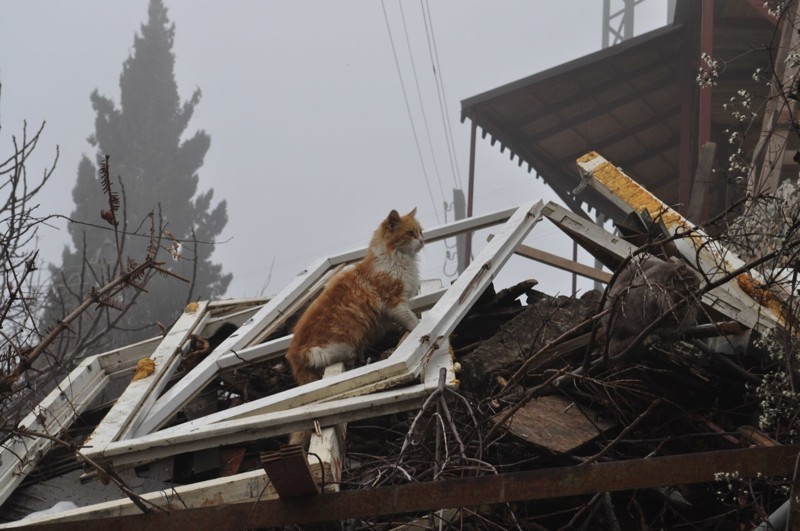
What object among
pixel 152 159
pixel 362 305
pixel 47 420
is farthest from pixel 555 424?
pixel 152 159

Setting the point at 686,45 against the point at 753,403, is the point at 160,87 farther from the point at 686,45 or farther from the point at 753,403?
the point at 753,403

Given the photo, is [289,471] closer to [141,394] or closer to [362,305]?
[141,394]

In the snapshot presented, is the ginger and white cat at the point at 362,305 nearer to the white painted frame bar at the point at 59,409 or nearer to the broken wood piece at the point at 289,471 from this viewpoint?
the white painted frame bar at the point at 59,409

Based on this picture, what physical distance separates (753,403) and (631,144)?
28.4 feet

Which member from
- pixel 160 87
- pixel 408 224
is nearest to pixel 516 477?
pixel 408 224

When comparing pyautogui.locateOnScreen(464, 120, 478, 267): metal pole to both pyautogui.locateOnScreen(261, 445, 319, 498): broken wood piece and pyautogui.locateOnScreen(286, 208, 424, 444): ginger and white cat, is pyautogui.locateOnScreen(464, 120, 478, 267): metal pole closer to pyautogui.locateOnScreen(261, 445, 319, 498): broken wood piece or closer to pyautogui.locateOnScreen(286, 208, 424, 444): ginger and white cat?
pyautogui.locateOnScreen(286, 208, 424, 444): ginger and white cat

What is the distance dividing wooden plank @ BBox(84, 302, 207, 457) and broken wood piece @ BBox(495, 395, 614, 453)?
1991 millimetres

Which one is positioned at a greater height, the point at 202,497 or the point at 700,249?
the point at 700,249

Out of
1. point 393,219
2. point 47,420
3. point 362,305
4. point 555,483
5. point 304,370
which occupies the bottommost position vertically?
point 555,483

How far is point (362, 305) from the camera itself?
5496 mm

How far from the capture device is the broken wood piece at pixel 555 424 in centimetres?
442

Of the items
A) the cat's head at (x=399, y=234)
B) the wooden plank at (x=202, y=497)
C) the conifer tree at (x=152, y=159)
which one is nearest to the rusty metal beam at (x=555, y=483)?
the wooden plank at (x=202, y=497)

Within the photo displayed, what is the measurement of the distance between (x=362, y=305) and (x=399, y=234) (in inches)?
32.1

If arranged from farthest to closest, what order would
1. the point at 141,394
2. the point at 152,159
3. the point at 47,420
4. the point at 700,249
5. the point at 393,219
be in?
the point at 152,159, the point at 393,219, the point at 47,420, the point at 141,394, the point at 700,249
